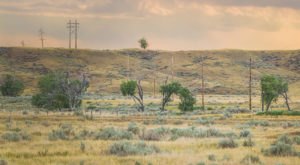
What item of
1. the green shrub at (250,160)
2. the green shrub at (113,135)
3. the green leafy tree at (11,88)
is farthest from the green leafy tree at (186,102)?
the green leafy tree at (11,88)

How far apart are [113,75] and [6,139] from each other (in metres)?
157

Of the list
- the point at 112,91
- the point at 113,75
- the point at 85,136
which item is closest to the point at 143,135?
the point at 85,136

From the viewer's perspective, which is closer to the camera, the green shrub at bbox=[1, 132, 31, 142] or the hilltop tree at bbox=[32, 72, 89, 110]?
the green shrub at bbox=[1, 132, 31, 142]

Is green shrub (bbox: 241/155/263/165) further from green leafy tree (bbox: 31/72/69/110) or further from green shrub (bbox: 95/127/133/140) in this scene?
green leafy tree (bbox: 31/72/69/110)

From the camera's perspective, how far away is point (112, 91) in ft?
526

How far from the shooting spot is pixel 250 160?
22.8 m

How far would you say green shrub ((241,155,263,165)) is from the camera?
22.4 meters

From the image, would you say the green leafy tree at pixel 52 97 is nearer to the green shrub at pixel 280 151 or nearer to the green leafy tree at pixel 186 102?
the green leafy tree at pixel 186 102

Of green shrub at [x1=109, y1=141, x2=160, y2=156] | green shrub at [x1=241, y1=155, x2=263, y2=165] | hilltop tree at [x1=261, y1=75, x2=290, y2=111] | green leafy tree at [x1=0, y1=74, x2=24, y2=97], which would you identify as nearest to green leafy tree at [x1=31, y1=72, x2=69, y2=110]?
hilltop tree at [x1=261, y1=75, x2=290, y2=111]

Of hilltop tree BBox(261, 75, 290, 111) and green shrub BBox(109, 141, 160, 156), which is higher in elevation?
hilltop tree BBox(261, 75, 290, 111)

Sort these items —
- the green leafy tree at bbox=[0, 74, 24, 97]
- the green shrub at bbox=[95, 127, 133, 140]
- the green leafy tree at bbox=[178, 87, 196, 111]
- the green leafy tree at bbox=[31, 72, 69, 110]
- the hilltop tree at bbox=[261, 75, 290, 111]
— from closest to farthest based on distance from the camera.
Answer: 1. the green shrub at bbox=[95, 127, 133, 140]
2. the green leafy tree at bbox=[178, 87, 196, 111]
3. the hilltop tree at bbox=[261, 75, 290, 111]
4. the green leafy tree at bbox=[31, 72, 69, 110]
5. the green leafy tree at bbox=[0, 74, 24, 97]

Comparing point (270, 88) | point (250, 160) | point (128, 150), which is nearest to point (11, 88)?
point (270, 88)

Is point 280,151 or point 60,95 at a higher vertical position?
point 60,95

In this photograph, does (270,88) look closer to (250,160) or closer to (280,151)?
(280,151)
